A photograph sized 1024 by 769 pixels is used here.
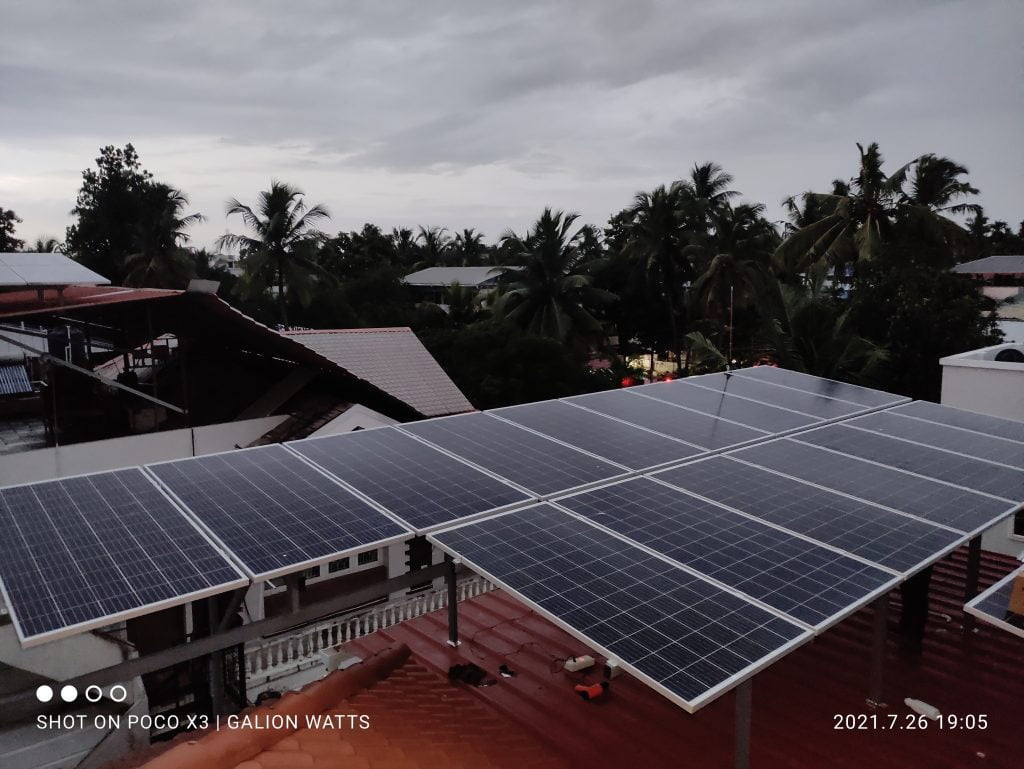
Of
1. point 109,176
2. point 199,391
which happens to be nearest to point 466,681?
point 199,391

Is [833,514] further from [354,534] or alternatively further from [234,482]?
[234,482]

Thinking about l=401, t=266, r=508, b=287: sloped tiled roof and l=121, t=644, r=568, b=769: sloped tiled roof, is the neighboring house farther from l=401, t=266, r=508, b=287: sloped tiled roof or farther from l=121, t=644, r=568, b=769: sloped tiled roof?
l=121, t=644, r=568, b=769: sloped tiled roof

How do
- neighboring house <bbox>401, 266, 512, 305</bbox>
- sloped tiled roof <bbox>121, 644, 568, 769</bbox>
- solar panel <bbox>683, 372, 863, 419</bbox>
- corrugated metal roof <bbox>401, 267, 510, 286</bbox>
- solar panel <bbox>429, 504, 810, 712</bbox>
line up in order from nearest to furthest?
solar panel <bbox>429, 504, 810, 712</bbox>, sloped tiled roof <bbox>121, 644, 568, 769</bbox>, solar panel <bbox>683, 372, 863, 419</bbox>, neighboring house <bbox>401, 266, 512, 305</bbox>, corrugated metal roof <bbox>401, 267, 510, 286</bbox>

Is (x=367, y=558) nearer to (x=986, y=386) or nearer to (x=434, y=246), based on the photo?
(x=986, y=386)

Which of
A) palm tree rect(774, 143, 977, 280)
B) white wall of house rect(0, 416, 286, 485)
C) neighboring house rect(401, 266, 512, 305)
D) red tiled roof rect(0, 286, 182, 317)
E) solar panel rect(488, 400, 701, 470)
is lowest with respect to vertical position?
white wall of house rect(0, 416, 286, 485)

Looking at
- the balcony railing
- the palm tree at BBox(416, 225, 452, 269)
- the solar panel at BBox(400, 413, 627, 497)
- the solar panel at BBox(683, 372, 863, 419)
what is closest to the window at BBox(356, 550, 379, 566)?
the balcony railing
